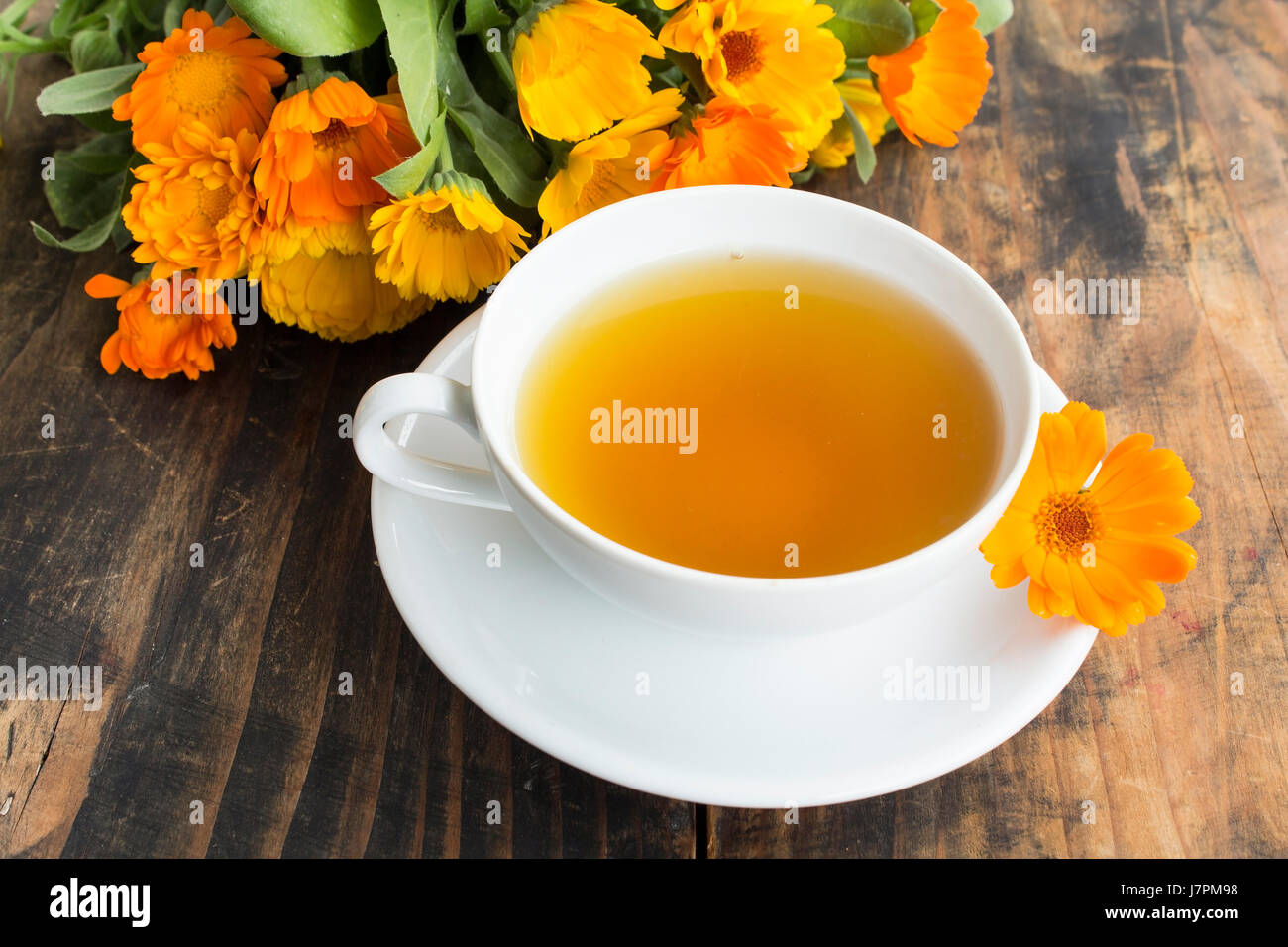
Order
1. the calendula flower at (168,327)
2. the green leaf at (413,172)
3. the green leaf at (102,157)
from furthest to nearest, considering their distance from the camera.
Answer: the green leaf at (102,157)
the calendula flower at (168,327)
the green leaf at (413,172)

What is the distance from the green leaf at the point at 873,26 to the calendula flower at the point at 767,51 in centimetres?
6

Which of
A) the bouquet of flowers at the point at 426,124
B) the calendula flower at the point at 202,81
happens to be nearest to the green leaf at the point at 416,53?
→ the bouquet of flowers at the point at 426,124

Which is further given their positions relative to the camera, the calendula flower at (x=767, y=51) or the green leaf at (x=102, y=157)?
the green leaf at (x=102, y=157)

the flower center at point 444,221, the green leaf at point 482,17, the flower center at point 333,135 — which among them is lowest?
the flower center at point 444,221

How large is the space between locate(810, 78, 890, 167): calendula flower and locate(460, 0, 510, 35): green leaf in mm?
316

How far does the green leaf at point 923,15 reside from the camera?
2.89 ft

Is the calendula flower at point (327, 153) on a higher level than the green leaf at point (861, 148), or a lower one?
higher

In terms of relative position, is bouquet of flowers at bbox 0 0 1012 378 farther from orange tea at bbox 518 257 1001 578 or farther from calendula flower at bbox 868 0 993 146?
orange tea at bbox 518 257 1001 578

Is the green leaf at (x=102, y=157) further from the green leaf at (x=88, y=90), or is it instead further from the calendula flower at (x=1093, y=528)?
the calendula flower at (x=1093, y=528)

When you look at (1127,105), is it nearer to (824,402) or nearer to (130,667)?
(824,402)

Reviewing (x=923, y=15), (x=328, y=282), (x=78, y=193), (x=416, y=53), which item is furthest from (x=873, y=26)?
(x=78, y=193)

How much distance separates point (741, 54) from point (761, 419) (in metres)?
0.29

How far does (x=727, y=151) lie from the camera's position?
2.63 feet

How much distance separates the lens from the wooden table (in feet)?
2.20
